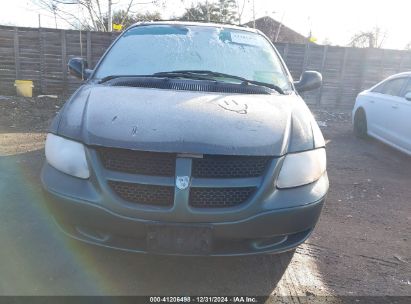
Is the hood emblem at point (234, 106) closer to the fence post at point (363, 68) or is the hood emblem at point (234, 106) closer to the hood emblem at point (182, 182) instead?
the hood emblem at point (182, 182)

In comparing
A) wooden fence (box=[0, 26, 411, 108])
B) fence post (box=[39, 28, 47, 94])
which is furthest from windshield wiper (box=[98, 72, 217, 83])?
fence post (box=[39, 28, 47, 94])

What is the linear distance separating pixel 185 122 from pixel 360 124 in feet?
21.6

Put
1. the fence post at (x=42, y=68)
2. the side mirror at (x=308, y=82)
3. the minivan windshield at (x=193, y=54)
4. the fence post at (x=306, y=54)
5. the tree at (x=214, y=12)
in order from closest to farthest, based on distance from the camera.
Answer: the minivan windshield at (x=193, y=54)
the side mirror at (x=308, y=82)
the fence post at (x=42, y=68)
the fence post at (x=306, y=54)
the tree at (x=214, y=12)

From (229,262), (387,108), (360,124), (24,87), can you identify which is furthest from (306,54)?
(229,262)

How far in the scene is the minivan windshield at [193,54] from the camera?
11.5ft

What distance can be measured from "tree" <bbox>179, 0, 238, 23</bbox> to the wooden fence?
5.32 meters

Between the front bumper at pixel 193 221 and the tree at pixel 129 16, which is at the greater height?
the tree at pixel 129 16

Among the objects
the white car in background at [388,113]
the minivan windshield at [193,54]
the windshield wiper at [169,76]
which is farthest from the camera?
the white car in background at [388,113]

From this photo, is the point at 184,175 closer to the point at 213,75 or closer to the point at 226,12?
the point at 213,75

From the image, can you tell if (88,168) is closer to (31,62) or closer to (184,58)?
(184,58)

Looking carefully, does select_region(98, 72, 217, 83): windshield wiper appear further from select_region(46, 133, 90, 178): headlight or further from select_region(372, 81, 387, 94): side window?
select_region(372, 81, 387, 94): side window

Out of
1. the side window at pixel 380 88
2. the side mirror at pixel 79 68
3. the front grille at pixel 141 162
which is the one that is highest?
the side mirror at pixel 79 68

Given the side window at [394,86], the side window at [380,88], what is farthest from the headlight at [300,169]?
the side window at [380,88]

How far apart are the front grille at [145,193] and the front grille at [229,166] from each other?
19 cm
